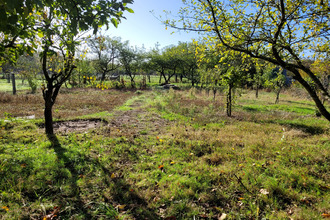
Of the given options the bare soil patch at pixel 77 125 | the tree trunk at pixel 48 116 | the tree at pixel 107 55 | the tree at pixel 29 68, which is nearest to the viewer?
the tree trunk at pixel 48 116

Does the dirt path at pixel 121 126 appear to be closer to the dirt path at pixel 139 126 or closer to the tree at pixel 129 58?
the dirt path at pixel 139 126

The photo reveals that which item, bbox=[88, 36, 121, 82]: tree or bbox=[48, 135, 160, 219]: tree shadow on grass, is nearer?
bbox=[48, 135, 160, 219]: tree shadow on grass

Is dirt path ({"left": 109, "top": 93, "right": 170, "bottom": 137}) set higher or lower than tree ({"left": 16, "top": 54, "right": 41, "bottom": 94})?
lower

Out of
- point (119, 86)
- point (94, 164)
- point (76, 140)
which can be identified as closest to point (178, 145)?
point (94, 164)

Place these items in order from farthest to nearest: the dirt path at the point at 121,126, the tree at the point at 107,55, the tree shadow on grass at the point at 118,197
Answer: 1. the tree at the point at 107,55
2. the dirt path at the point at 121,126
3. the tree shadow on grass at the point at 118,197

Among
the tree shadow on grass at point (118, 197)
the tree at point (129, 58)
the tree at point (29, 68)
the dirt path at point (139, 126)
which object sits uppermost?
the tree at point (129, 58)

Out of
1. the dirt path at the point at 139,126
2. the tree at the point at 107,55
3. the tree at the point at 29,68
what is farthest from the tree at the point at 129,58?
the dirt path at the point at 139,126

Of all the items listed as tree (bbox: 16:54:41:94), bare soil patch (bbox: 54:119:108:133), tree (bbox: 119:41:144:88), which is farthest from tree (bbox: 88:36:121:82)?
bare soil patch (bbox: 54:119:108:133)

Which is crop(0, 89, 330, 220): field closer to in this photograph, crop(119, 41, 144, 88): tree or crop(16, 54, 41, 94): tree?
crop(16, 54, 41, 94): tree

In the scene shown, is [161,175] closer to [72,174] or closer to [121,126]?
[72,174]

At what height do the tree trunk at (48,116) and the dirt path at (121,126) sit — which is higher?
the tree trunk at (48,116)

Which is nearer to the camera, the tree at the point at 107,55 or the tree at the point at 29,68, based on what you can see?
the tree at the point at 29,68

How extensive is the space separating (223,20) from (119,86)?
25970 mm

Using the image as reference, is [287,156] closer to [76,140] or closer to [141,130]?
[141,130]
